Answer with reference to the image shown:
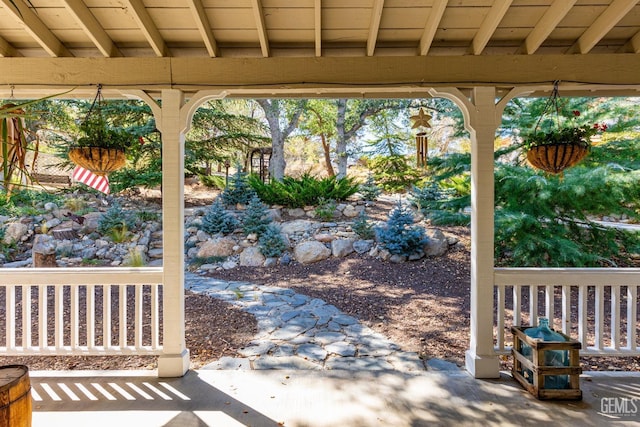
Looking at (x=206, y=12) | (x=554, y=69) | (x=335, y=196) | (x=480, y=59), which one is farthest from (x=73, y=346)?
(x=335, y=196)

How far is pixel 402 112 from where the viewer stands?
35.9 feet

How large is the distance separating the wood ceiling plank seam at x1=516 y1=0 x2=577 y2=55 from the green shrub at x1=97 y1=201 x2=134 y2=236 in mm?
6702

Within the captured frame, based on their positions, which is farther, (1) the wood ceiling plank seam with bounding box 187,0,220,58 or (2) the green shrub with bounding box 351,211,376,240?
(2) the green shrub with bounding box 351,211,376,240

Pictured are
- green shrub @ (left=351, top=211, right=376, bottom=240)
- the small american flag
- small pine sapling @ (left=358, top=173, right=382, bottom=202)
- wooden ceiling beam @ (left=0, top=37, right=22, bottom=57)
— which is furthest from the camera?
small pine sapling @ (left=358, top=173, right=382, bottom=202)

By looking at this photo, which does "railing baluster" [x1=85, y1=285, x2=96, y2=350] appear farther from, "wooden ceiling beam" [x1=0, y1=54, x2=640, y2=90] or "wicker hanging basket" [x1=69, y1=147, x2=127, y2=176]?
"wooden ceiling beam" [x1=0, y1=54, x2=640, y2=90]

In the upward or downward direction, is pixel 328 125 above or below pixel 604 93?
above

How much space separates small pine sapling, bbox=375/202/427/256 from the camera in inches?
239

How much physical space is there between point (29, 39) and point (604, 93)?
444 centimetres

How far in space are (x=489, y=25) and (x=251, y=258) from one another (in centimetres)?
494

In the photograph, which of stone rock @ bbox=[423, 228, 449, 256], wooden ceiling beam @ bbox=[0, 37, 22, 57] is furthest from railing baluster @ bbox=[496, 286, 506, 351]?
wooden ceiling beam @ bbox=[0, 37, 22, 57]

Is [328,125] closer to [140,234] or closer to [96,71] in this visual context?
[140,234]

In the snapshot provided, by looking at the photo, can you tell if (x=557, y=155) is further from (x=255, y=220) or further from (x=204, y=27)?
(x=255, y=220)

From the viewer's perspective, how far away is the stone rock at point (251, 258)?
631 cm

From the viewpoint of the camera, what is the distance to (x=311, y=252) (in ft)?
20.8
